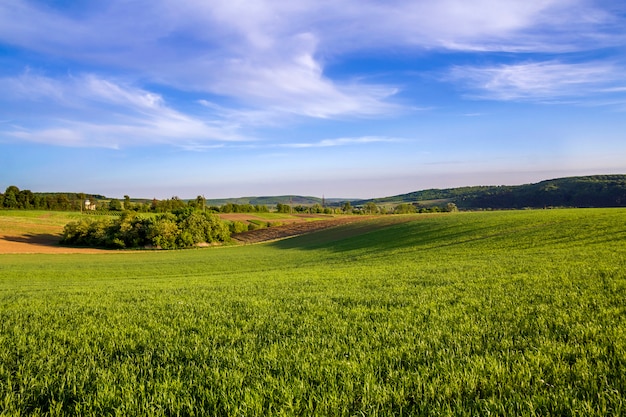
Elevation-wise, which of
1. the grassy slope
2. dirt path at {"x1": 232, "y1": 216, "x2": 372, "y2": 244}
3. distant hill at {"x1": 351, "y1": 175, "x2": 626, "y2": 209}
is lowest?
dirt path at {"x1": 232, "y1": 216, "x2": 372, "y2": 244}

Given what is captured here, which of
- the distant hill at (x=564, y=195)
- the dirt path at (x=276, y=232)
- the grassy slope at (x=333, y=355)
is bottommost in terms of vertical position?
the dirt path at (x=276, y=232)

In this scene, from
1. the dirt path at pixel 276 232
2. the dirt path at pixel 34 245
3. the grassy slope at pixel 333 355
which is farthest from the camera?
the dirt path at pixel 276 232

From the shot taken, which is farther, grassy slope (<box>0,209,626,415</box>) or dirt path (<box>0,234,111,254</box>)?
dirt path (<box>0,234,111,254</box>)

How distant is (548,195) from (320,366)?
142680 mm

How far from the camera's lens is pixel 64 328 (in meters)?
6.57

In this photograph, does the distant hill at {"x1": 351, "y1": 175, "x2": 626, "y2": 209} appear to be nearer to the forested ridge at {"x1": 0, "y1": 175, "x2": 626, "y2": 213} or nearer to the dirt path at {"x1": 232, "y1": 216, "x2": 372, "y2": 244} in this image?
the forested ridge at {"x1": 0, "y1": 175, "x2": 626, "y2": 213}

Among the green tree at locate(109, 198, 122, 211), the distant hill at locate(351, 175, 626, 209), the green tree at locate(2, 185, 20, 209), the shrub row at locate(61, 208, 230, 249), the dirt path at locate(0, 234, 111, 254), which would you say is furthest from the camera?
the green tree at locate(109, 198, 122, 211)

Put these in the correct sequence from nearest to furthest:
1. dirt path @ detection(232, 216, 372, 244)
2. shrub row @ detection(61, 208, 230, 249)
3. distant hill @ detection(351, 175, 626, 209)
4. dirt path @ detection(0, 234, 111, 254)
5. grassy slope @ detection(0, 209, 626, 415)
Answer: grassy slope @ detection(0, 209, 626, 415)
dirt path @ detection(0, 234, 111, 254)
shrub row @ detection(61, 208, 230, 249)
dirt path @ detection(232, 216, 372, 244)
distant hill @ detection(351, 175, 626, 209)

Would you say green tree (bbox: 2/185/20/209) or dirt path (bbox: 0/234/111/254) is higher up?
green tree (bbox: 2/185/20/209)

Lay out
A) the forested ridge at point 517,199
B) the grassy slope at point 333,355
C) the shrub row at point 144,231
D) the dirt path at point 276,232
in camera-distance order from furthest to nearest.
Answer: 1. the forested ridge at point 517,199
2. the dirt path at point 276,232
3. the shrub row at point 144,231
4. the grassy slope at point 333,355

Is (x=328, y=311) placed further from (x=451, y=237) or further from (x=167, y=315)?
(x=451, y=237)

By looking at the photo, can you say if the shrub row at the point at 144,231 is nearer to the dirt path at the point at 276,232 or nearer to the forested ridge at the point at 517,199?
the dirt path at the point at 276,232

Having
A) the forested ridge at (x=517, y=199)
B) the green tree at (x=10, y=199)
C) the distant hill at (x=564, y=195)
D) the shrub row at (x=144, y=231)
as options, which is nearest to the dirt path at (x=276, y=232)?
the shrub row at (x=144, y=231)

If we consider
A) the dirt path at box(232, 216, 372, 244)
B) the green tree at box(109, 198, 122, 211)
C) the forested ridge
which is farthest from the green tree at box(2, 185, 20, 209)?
the dirt path at box(232, 216, 372, 244)
